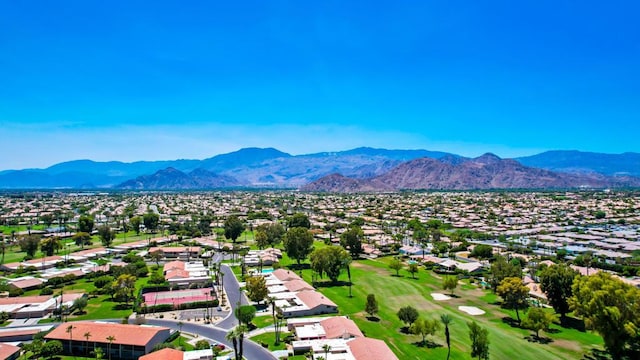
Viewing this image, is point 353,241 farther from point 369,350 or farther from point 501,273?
point 369,350

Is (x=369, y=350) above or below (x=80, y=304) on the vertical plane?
below

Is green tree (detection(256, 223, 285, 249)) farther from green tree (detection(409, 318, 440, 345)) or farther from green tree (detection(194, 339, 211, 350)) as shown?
green tree (detection(409, 318, 440, 345))

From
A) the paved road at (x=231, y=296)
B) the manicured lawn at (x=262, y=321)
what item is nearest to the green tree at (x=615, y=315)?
the manicured lawn at (x=262, y=321)

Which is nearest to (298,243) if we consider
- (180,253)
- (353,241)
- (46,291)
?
(353,241)

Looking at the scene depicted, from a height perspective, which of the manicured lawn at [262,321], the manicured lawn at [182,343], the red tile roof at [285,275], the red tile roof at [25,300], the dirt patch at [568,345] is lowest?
the dirt patch at [568,345]

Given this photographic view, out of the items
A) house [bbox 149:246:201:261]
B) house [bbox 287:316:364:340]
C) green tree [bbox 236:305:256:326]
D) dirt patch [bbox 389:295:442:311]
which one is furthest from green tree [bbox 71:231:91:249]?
dirt patch [bbox 389:295:442:311]

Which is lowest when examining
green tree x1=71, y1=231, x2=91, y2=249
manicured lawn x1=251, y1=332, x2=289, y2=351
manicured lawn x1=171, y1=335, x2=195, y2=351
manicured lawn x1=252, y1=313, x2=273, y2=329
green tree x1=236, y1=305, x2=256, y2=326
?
manicured lawn x1=251, y1=332, x2=289, y2=351

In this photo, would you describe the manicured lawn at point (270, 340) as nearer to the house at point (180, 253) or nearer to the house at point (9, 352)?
the house at point (9, 352)

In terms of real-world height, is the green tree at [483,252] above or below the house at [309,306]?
above
